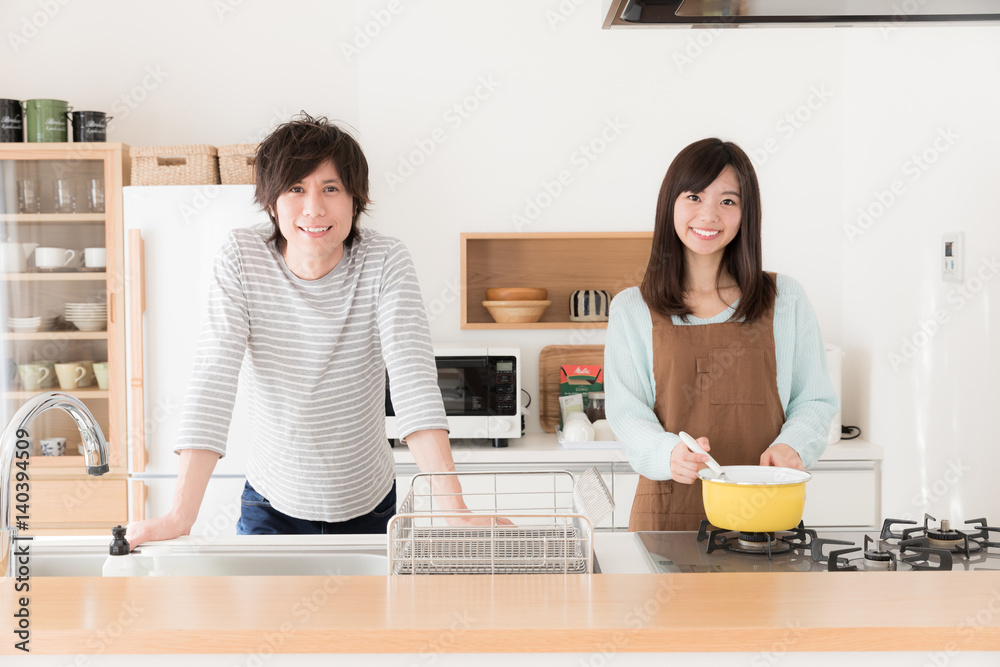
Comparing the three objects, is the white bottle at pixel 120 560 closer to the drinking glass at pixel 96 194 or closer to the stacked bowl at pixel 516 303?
the stacked bowl at pixel 516 303

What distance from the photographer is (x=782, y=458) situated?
1380 mm

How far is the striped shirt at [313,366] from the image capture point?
133cm

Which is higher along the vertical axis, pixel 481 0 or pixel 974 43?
pixel 481 0

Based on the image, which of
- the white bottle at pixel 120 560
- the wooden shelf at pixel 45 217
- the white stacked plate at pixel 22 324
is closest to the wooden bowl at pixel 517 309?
the wooden shelf at pixel 45 217

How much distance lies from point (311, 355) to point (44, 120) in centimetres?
211

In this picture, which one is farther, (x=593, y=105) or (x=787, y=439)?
(x=593, y=105)

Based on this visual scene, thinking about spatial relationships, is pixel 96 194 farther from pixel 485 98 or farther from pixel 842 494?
pixel 842 494

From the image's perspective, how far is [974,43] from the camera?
2006mm

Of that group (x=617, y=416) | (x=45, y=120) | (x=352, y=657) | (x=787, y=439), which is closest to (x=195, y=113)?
(x=45, y=120)

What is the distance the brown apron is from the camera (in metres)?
1.52

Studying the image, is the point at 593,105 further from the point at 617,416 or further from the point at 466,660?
the point at 466,660

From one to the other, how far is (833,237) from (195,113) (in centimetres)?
252

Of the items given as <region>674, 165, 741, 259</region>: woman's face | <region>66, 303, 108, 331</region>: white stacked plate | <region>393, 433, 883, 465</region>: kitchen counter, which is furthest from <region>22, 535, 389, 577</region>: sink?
<region>66, 303, 108, 331</region>: white stacked plate

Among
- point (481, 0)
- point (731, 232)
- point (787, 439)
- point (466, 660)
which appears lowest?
point (466, 660)
